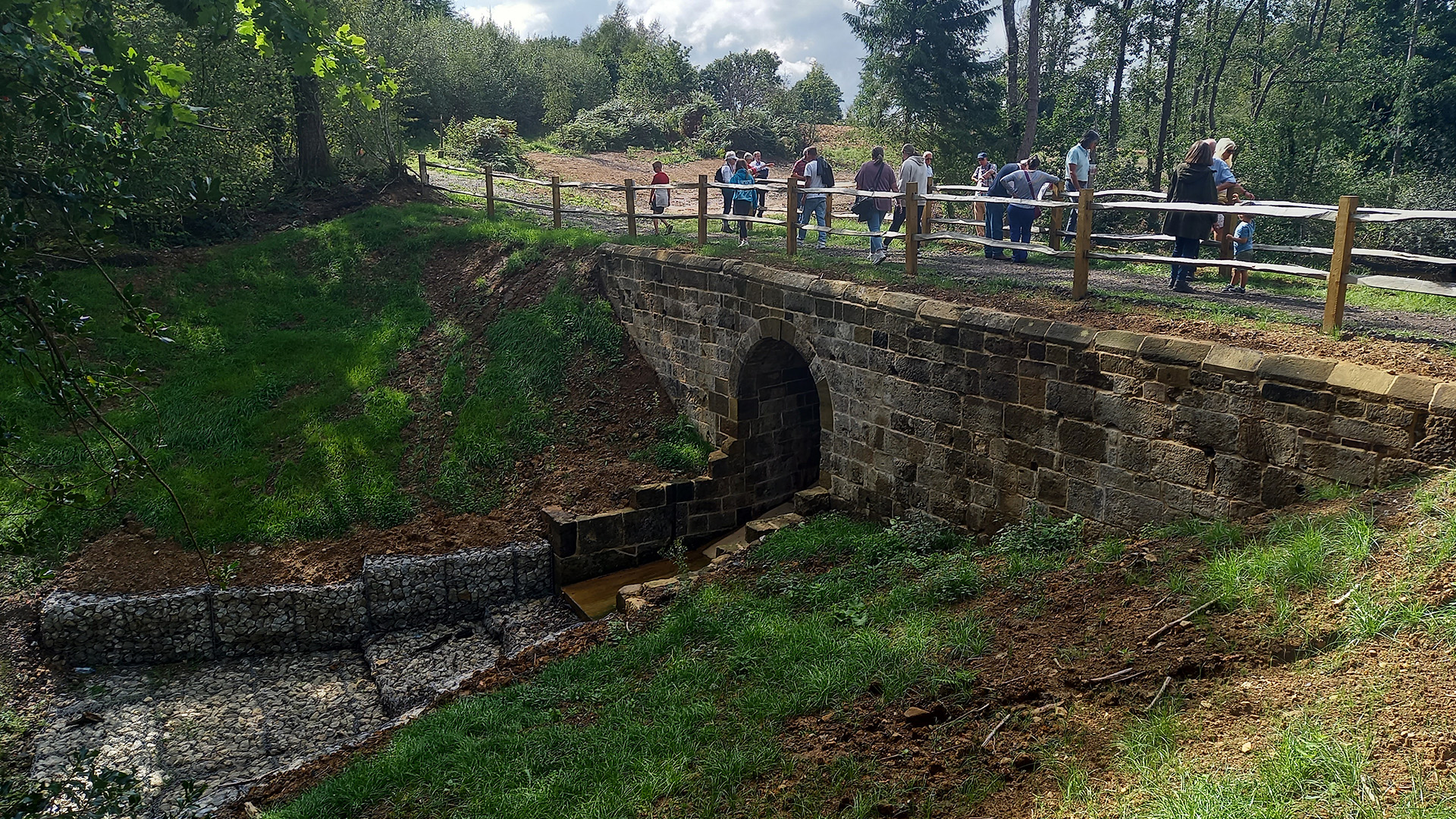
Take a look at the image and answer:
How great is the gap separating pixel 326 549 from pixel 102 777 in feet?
25.2

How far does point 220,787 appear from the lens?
789 centimetres

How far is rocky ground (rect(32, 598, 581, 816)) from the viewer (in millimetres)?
8289

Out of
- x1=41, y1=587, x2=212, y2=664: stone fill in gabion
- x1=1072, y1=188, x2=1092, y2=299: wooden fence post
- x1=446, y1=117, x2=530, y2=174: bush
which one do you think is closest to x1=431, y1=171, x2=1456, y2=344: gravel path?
x1=1072, y1=188, x2=1092, y2=299: wooden fence post

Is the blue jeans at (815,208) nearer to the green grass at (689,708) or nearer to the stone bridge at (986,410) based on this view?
the stone bridge at (986,410)

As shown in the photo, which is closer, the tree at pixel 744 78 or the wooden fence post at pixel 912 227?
the wooden fence post at pixel 912 227

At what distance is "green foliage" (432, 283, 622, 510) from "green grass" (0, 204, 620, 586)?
0.03 meters

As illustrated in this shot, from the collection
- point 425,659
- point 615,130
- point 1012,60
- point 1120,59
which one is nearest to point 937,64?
point 1012,60

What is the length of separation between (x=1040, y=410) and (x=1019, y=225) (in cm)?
526

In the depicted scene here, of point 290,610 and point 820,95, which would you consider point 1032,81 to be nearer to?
point 290,610

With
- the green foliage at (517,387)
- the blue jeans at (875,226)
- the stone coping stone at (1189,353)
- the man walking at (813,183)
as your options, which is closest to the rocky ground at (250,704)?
the green foliage at (517,387)

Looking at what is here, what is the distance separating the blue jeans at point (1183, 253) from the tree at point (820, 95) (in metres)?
36.8

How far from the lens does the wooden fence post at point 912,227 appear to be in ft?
35.6

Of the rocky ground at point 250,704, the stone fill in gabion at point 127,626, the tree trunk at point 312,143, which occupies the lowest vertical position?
the rocky ground at point 250,704

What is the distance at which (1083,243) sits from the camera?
929 centimetres
